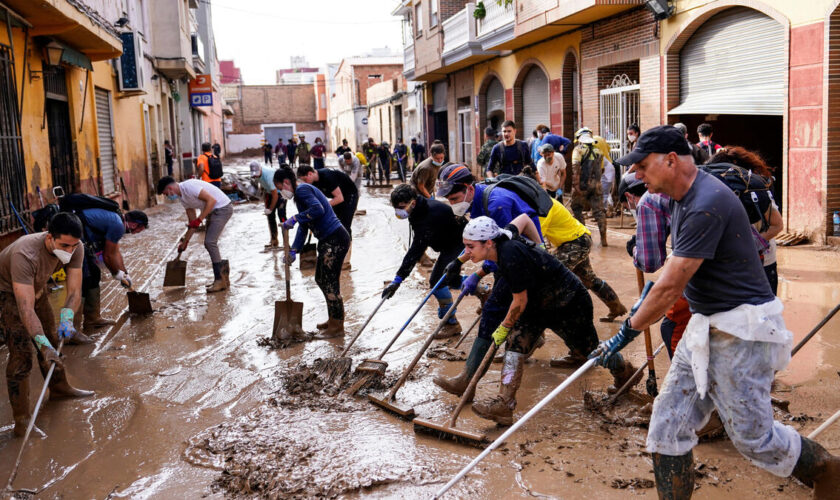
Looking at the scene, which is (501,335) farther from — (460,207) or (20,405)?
(20,405)

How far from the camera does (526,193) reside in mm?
5375

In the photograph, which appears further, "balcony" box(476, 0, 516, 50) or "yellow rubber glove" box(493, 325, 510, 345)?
"balcony" box(476, 0, 516, 50)

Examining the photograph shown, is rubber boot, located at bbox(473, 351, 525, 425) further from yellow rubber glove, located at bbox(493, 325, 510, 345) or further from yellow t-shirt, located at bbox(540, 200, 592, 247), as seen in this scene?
yellow t-shirt, located at bbox(540, 200, 592, 247)

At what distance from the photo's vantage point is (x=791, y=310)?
254 inches

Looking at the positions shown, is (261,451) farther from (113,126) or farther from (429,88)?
(429,88)

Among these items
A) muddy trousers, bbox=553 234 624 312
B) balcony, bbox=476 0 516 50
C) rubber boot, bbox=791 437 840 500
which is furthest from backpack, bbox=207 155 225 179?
rubber boot, bbox=791 437 840 500

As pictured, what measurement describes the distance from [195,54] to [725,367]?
28.2 meters

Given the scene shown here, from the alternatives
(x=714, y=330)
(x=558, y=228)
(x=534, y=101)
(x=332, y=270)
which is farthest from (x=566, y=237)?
(x=534, y=101)

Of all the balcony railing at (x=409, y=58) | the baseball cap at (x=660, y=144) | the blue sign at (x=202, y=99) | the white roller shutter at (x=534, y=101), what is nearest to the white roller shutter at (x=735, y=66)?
the white roller shutter at (x=534, y=101)

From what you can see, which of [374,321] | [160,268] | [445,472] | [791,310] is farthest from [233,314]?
[791,310]

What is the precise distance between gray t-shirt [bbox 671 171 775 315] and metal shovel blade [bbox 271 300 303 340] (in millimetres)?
4264

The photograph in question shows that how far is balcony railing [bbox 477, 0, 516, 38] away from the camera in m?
18.0

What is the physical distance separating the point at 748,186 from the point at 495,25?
1572cm

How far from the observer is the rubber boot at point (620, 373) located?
14.7 ft
